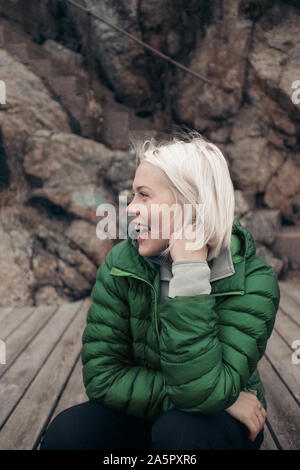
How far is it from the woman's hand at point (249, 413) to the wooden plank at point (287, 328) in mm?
1463

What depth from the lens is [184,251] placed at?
3.57 feet

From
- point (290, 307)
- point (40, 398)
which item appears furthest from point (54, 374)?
point (290, 307)

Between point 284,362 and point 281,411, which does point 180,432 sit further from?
point 284,362

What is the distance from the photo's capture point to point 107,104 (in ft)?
13.5

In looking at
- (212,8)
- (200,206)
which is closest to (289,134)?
(212,8)

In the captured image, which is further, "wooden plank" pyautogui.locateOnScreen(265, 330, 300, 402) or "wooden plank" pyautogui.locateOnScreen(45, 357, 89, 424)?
"wooden plank" pyautogui.locateOnScreen(265, 330, 300, 402)

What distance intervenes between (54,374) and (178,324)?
1435 millimetres

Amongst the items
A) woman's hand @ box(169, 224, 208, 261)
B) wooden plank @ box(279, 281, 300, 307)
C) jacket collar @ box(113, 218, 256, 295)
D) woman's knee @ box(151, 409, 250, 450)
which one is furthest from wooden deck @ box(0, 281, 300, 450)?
woman's hand @ box(169, 224, 208, 261)

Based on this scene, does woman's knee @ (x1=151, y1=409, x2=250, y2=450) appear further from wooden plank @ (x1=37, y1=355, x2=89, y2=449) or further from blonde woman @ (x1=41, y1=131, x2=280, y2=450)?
wooden plank @ (x1=37, y1=355, x2=89, y2=449)

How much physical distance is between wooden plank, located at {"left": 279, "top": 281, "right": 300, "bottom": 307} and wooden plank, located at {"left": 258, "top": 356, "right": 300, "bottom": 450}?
126 centimetres

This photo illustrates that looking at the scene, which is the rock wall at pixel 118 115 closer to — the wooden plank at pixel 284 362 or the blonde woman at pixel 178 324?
the wooden plank at pixel 284 362

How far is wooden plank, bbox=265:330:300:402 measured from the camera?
6.60 feet

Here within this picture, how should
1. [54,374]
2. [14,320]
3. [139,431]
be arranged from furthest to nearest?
[14,320] < [54,374] < [139,431]

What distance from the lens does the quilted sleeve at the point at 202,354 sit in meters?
0.98
